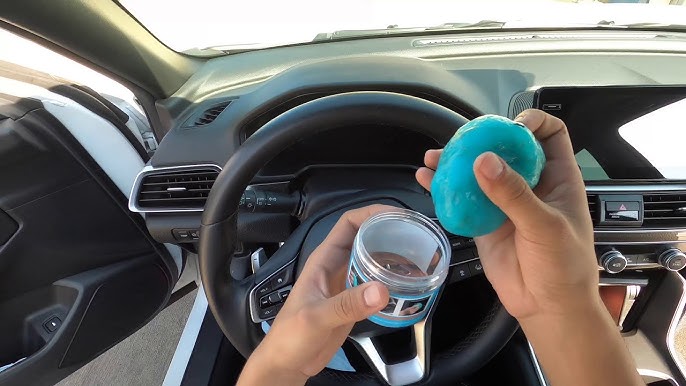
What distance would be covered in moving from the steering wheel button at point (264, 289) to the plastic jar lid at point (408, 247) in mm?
348

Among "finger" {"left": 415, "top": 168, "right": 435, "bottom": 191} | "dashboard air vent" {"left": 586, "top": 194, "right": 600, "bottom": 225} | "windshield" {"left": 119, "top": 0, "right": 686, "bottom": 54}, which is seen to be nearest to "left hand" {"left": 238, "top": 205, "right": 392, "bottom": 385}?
"finger" {"left": 415, "top": 168, "right": 435, "bottom": 191}

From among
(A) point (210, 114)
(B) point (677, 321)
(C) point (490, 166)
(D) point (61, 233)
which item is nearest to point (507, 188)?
(C) point (490, 166)

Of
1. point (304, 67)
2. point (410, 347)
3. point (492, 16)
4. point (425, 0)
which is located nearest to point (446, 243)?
point (410, 347)

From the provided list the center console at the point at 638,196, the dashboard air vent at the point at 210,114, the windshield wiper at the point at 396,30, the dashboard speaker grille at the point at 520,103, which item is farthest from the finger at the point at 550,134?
the windshield wiper at the point at 396,30

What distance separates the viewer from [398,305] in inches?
31.8

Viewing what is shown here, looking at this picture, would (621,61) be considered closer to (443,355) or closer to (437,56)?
(437,56)

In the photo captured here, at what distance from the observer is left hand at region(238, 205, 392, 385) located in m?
0.70

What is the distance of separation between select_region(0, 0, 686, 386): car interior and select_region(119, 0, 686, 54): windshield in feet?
0.15

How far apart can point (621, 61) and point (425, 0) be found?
0.91m

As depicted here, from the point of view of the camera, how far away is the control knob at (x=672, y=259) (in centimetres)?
137

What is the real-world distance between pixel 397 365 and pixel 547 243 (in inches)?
22.9

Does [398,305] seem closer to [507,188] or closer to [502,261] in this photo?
[502,261]

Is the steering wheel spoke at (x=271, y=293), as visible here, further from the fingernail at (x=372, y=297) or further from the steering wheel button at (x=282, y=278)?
the fingernail at (x=372, y=297)

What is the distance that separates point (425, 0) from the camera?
2293mm
